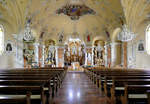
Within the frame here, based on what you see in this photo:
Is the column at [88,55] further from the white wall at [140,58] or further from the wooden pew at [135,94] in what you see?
the wooden pew at [135,94]

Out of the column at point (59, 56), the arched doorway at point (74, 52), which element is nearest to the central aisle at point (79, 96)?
the column at point (59, 56)

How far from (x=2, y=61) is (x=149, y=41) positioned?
651 inches

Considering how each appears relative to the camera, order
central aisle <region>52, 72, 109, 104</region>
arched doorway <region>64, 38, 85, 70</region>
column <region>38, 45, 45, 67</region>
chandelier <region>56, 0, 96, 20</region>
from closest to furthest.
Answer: central aisle <region>52, 72, 109, 104</region> → chandelier <region>56, 0, 96, 20</region> → column <region>38, 45, 45, 67</region> → arched doorway <region>64, 38, 85, 70</region>

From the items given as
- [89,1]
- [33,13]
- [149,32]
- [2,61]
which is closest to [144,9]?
[149,32]

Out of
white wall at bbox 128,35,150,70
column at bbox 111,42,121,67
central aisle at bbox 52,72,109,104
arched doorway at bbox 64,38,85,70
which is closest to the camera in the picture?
central aisle at bbox 52,72,109,104

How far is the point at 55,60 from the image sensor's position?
25.5 metres

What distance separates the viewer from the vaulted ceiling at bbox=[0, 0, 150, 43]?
15352mm

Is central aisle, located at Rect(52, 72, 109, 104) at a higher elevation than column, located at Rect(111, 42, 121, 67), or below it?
below

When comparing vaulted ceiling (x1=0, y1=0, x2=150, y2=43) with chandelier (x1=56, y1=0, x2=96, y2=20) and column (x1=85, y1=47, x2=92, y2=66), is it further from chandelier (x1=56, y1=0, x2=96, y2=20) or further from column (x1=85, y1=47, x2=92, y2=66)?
A: column (x1=85, y1=47, x2=92, y2=66)

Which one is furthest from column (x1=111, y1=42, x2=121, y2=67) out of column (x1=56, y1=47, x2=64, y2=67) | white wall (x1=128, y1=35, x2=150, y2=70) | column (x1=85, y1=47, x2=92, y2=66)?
column (x1=56, y1=47, x2=64, y2=67)

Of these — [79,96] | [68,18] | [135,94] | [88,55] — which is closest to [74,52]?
[88,55]

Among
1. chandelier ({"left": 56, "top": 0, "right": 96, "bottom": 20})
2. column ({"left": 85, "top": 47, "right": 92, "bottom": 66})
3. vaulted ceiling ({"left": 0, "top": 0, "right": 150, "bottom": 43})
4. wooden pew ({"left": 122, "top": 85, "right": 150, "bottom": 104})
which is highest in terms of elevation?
chandelier ({"left": 56, "top": 0, "right": 96, "bottom": 20})

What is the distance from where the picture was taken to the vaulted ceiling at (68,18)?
50.4 feet

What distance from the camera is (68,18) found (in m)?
23.3
